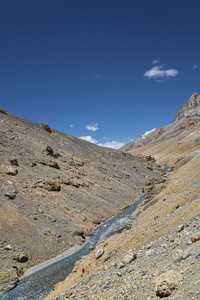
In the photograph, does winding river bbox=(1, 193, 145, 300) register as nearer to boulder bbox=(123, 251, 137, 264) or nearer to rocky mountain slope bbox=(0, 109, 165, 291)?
rocky mountain slope bbox=(0, 109, 165, 291)

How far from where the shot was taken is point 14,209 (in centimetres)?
2725

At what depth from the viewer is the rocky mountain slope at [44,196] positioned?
23156 mm

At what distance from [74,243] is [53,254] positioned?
3479mm

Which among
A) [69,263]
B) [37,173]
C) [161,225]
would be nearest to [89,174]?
[37,173]

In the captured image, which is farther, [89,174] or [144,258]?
[89,174]

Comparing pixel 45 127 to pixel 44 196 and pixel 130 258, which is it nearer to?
pixel 44 196

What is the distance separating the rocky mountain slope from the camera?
23156mm

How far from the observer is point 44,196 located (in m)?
33.6

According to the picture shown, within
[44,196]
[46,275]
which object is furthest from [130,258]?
[44,196]

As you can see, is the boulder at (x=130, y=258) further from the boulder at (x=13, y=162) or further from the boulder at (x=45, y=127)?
the boulder at (x=45, y=127)

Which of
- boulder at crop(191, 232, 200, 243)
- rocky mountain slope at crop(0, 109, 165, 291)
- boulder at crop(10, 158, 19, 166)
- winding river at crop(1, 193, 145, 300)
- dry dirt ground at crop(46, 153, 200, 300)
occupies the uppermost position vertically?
boulder at crop(10, 158, 19, 166)

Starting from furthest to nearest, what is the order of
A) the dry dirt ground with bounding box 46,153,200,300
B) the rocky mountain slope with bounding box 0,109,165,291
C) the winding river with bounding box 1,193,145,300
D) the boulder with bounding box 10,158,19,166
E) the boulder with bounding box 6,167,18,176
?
1. the boulder with bounding box 10,158,19,166
2. the boulder with bounding box 6,167,18,176
3. the rocky mountain slope with bounding box 0,109,165,291
4. the winding river with bounding box 1,193,145,300
5. the dry dirt ground with bounding box 46,153,200,300

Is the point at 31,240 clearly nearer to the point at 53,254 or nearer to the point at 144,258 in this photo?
the point at 53,254

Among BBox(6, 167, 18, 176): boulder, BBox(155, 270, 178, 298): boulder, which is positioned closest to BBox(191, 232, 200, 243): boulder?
BBox(155, 270, 178, 298): boulder
